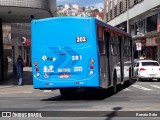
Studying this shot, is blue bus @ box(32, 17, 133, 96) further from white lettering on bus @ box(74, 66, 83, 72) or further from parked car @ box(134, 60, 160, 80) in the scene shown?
parked car @ box(134, 60, 160, 80)

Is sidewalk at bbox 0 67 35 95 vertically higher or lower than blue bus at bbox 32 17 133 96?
lower

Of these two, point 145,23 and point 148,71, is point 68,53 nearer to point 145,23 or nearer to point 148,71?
point 148,71

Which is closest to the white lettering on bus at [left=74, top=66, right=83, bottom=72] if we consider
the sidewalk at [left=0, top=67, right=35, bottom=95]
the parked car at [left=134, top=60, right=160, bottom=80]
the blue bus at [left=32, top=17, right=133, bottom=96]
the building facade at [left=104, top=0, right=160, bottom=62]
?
the blue bus at [left=32, top=17, right=133, bottom=96]

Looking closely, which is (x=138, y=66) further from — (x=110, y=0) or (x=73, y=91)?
(x=110, y=0)

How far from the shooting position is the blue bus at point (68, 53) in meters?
17.3

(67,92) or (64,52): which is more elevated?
(64,52)

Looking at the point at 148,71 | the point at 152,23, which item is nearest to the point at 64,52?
the point at 148,71

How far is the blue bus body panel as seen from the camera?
17.3m

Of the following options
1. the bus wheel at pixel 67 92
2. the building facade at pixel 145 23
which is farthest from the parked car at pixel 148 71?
the bus wheel at pixel 67 92

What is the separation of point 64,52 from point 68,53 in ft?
0.56

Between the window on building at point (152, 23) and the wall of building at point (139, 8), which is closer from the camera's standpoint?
the wall of building at point (139, 8)

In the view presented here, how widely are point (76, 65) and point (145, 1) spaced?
31542mm

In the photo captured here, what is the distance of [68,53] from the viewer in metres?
17.5

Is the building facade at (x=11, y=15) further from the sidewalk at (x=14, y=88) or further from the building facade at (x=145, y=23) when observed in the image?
the building facade at (x=145, y=23)
